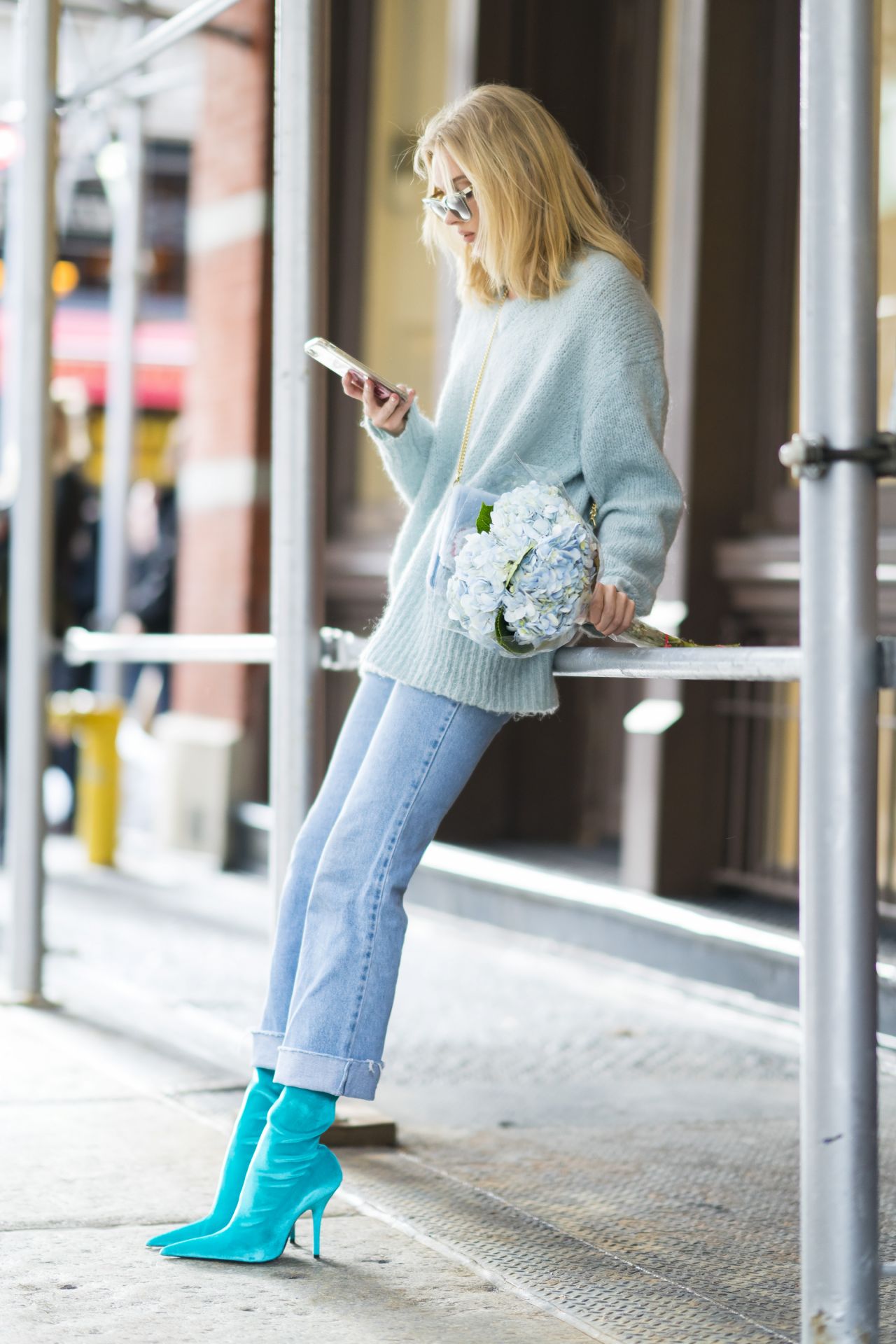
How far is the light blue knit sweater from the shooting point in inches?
100

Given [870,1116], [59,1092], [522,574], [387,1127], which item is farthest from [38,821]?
[870,1116]

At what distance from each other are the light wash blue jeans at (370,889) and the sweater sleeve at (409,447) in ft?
1.20

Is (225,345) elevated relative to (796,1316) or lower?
elevated

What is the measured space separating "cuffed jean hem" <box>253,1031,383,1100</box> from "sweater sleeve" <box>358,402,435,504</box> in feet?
2.99

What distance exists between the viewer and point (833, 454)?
210cm

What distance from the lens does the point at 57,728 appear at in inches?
314

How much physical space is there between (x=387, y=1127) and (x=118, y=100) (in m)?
6.93

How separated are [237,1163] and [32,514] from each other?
228 cm

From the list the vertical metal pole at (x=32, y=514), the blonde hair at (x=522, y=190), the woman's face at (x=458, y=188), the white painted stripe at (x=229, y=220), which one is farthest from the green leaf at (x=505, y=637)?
the white painted stripe at (x=229, y=220)

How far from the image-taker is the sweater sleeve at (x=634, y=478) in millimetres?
2510

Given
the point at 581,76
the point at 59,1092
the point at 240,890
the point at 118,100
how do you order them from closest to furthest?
the point at 59,1092, the point at 581,76, the point at 240,890, the point at 118,100

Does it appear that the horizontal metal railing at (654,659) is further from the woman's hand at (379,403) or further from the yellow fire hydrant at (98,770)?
the yellow fire hydrant at (98,770)

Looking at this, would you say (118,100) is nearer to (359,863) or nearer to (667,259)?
(667,259)

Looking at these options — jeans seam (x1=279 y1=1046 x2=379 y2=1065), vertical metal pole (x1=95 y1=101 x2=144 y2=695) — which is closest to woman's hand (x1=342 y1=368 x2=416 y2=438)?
jeans seam (x1=279 y1=1046 x2=379 y2=1065)
